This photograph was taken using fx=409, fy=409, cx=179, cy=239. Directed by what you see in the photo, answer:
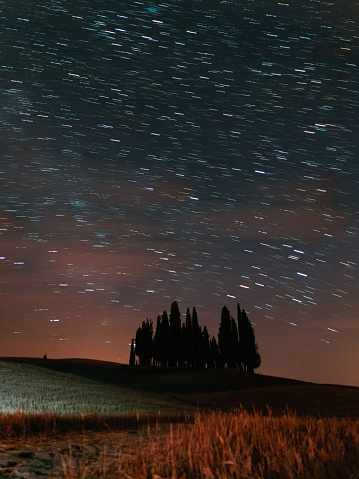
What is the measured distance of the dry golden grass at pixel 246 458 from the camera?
479cm

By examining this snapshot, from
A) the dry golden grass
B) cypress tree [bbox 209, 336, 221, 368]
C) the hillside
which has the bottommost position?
the hillside

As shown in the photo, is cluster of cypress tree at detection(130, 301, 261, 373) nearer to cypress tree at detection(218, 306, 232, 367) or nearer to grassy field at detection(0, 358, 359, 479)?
cypress tree at detection(218, 306, 232, 367)

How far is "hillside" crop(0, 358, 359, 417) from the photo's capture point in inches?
766

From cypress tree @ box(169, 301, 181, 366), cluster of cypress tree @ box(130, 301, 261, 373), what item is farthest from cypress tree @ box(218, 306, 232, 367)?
cypress tree @ box(169, 301, 181, 366)

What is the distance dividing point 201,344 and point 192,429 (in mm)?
52402

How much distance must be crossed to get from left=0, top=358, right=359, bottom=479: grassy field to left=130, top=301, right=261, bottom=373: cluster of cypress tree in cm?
2460

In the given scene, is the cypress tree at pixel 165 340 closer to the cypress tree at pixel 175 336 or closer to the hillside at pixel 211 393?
the cypress tree at pixel 175 336

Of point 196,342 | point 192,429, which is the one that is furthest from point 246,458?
point 196,342

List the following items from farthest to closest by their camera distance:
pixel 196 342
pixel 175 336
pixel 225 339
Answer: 1. pixel 175 336
2. pixel 196 342
3. pixel 225 339

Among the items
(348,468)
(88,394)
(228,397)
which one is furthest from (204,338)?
(348,468)

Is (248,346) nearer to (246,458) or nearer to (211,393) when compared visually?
(211,393)

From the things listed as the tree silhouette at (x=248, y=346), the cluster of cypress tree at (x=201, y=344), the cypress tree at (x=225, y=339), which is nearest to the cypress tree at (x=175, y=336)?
the cluster of cypress tree at (x=201, y=344)

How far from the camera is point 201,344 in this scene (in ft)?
195

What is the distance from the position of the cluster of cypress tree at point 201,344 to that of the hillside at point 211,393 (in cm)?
670
